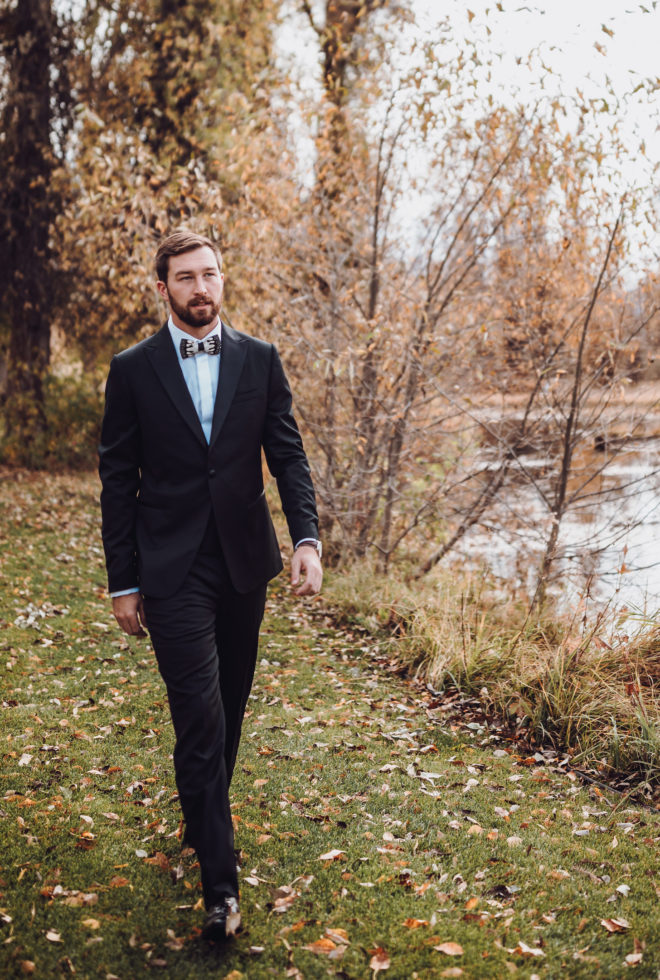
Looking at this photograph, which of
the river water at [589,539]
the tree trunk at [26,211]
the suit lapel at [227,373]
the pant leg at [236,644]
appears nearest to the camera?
the suit lapel at [227,373]

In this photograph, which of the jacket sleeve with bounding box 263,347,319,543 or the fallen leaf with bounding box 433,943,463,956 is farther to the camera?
the jacket sleeve with bounding box 263,347,319,543

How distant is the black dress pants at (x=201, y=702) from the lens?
2.84 meters

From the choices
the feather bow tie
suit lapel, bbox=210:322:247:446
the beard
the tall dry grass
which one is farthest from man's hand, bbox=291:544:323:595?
the tall dry grass

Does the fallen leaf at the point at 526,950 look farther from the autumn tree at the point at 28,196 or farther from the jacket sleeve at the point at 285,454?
the autumn tree at the point at 28,196

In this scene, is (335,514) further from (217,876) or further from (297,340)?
(217,876)

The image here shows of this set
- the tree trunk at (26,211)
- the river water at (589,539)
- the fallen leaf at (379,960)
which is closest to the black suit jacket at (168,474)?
the fallen leaf at (379,960)

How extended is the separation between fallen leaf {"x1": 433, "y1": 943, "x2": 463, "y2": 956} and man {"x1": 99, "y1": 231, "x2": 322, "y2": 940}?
2.40ft

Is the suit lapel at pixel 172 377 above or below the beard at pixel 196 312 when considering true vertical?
below

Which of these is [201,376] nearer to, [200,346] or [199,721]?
[200,346]

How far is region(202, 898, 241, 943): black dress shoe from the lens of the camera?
2.84 meters

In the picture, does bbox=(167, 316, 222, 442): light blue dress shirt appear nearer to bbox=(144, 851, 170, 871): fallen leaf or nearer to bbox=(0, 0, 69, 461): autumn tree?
bbox=(144, 851, 170, 871): fallen leaf

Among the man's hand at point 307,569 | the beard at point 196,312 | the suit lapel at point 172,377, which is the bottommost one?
the man's hand at point 307,569

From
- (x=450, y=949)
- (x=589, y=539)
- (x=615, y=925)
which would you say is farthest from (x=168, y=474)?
(x=589, y=539)

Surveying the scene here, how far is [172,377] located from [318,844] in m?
2.18
